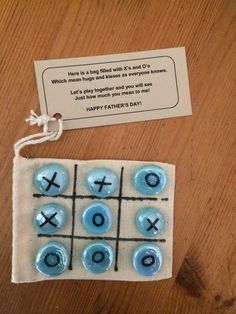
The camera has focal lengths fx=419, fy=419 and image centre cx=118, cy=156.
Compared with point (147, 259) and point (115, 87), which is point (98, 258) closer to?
point (147, 259)

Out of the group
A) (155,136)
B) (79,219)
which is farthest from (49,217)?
(155,136)

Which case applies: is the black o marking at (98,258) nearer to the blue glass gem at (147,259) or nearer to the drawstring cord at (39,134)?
the blue glass gem at (147,259)

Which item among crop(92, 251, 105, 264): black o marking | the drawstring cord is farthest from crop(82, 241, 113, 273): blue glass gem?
the drawstring cord

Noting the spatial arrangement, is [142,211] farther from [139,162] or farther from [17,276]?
[17,276]

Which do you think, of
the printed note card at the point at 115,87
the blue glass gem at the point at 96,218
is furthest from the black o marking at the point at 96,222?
the printed note card at the point at 115,87

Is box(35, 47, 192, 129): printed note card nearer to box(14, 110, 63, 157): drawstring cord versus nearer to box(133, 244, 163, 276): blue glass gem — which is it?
box(14, 110, 63, 157): drawstring cord

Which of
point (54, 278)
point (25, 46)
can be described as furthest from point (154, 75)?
point (54, 278)
